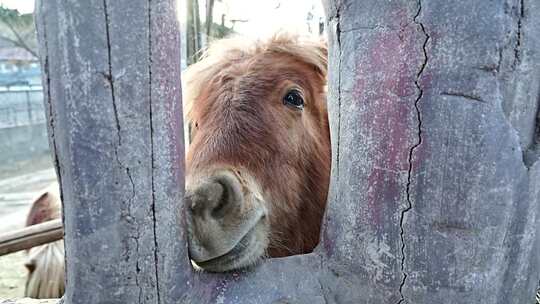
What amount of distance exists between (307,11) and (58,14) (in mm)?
2242

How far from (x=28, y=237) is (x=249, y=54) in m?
1.79

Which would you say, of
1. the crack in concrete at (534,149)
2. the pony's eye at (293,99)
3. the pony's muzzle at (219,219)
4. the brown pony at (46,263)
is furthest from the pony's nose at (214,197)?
the brown pony at (46,263)

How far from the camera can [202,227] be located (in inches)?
38.9

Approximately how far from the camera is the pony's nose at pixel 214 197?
1009 millimetres

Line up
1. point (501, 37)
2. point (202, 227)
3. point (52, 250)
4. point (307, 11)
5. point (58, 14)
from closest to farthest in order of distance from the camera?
point (58, 14) < point (501, 37) < point (202, 227) < point (307, 11) < point (52, 250)

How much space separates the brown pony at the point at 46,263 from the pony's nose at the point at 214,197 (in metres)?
2.70

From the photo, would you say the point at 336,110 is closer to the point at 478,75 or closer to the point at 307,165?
the point at 478,75

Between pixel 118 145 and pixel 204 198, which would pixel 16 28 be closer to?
pixel 204 198

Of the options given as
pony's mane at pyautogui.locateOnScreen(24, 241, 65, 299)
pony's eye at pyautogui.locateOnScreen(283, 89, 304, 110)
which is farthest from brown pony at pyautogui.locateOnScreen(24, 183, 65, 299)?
pony's eye at pyautogui.locateOnScreen(283, 89, 304, 110)

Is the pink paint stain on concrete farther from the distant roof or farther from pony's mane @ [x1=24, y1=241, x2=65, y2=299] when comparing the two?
the distant roof

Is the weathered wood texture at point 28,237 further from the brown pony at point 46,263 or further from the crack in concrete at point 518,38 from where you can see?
the crack in concrete at point 518,38

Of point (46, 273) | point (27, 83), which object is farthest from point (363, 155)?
point (27, 83)

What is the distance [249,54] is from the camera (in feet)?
5.99

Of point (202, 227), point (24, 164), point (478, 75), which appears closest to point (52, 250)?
point (202, 227)
